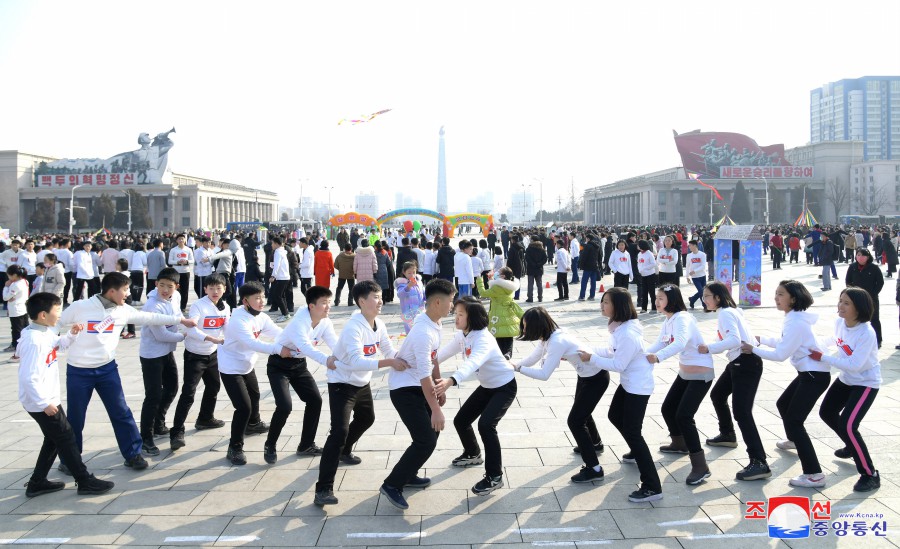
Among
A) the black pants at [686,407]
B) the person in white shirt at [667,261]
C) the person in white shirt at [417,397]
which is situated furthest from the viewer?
the person in white shirt at [667,261]

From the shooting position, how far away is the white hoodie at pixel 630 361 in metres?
4.63

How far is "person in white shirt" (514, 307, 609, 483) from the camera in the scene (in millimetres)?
4777

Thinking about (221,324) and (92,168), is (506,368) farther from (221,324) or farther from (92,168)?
(92,168)

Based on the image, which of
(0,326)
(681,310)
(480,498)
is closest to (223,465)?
(480,498)

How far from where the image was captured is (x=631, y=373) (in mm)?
4676

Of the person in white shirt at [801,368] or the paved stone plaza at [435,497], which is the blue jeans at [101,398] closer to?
the paved stone plaza at [435,497]

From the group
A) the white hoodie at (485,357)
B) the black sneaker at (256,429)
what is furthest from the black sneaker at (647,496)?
the black sneaker at (256,429)

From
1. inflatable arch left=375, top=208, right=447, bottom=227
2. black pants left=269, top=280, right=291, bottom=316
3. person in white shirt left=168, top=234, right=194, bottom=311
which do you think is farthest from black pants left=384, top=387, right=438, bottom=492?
inflatable arch left=375, top=208, right=447, bottom=227

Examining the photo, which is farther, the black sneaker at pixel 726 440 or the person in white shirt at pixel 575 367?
the black sneaker at pixel 726 440

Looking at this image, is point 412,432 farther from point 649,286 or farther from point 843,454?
point 649,286

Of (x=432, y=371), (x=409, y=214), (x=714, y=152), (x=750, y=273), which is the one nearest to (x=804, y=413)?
(x=432, y=371)

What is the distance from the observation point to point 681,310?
16.5 ft

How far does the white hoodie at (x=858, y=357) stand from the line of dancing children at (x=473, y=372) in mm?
10

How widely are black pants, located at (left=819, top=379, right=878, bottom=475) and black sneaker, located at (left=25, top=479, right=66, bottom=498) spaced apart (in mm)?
5672
